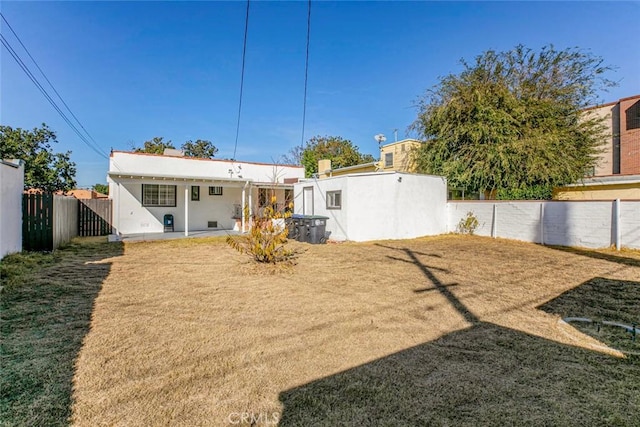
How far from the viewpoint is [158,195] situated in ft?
49.3

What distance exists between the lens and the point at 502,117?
46.1 feet

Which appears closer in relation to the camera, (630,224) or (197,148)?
(630,224)

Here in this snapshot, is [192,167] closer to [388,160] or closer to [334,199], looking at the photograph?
[334,199]

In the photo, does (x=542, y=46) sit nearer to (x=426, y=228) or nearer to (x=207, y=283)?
(x=426, y=228)

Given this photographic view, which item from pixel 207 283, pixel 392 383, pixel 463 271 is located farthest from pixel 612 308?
pixel 207 283

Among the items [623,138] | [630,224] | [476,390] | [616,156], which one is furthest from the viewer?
[616,156]

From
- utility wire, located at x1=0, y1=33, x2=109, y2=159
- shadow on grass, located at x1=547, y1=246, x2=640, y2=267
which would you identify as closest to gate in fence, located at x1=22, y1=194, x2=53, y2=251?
utility wire, located at x1=0, y1=33, x2=109, y2=159

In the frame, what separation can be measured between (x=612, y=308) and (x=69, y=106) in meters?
23.4

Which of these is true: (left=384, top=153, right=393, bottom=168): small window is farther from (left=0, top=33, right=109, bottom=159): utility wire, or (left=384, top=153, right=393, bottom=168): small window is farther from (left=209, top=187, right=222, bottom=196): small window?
(left=0, top=33, right=109, bottom=159): utility wire

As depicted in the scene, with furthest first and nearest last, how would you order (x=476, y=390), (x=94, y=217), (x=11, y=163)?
(x=94, y=217) → (x=11, y=163) → (x=476, y=390)

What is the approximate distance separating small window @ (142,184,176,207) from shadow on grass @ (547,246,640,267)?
16.7 metres

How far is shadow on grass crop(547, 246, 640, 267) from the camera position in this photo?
8.29 meters
